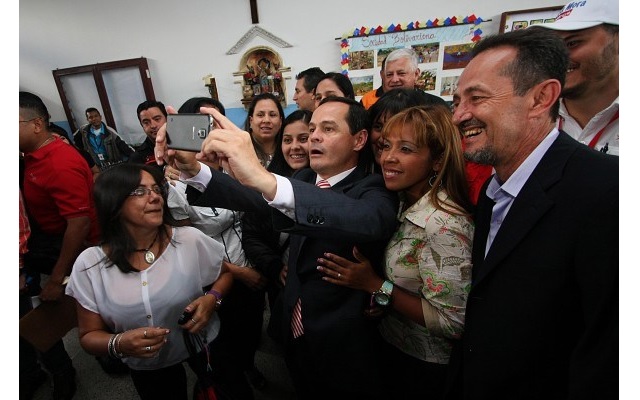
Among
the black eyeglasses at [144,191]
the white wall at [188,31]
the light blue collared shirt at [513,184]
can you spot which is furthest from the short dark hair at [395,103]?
the white wall at [188,31]

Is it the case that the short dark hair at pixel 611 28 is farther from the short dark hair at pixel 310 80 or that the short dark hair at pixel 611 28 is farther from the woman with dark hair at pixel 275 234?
the short dark hair at pixel 310 80

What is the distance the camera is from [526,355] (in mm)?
759

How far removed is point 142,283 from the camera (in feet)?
4.24

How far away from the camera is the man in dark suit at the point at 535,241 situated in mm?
604

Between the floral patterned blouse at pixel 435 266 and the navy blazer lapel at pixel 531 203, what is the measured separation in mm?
149

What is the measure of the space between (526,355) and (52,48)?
7.64 metres

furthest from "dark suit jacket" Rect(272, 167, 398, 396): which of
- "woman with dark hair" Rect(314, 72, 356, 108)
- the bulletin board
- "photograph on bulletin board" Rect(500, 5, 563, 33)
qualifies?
"photograph on bulletin board" Rect(500, 5, 563, 33)

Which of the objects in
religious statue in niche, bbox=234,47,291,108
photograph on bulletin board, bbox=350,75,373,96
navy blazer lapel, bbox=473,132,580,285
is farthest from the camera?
religious statue in niche, bbox=234,47,291,108

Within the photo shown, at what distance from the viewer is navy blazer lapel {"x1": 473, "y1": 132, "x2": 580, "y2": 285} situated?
2.37ft

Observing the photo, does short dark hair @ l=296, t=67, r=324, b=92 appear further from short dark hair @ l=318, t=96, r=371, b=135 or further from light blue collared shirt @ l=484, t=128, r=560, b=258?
light blue collared shirt @ l=484, t=128, r=560, b=258

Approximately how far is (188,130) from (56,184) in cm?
172

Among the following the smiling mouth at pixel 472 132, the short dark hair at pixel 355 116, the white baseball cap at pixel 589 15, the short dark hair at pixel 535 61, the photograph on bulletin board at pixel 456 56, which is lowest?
the smiling mouth at pixel 472 132

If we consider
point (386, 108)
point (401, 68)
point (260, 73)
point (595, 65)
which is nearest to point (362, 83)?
point (260, 73)

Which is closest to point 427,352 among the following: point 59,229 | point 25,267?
point 59,229
